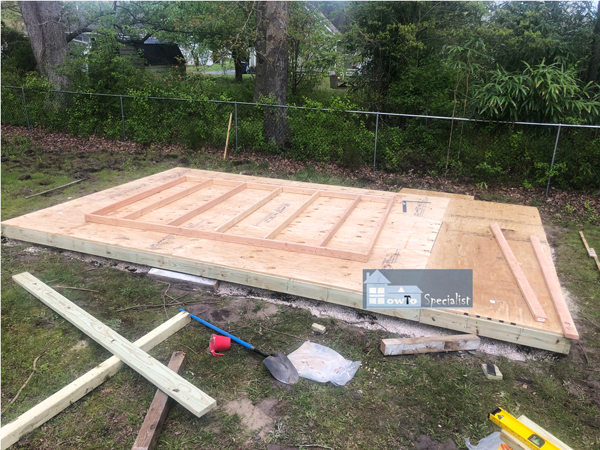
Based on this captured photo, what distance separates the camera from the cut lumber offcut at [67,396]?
2461mm

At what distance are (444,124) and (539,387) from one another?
6.76m

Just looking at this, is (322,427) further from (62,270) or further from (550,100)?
(550,100)

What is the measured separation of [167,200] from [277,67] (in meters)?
4.64

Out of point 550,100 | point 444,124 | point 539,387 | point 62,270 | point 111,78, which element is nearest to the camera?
point 539,387

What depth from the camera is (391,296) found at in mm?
3623

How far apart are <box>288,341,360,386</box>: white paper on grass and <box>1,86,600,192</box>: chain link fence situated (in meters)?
5.50

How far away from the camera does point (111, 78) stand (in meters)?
11.4

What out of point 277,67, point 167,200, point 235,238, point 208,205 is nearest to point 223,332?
point 235,238

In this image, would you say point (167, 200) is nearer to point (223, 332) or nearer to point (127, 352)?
point (223, 332)

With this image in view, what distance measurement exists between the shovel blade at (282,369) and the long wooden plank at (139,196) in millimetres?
3466

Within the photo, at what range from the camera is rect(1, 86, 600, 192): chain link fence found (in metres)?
7.34

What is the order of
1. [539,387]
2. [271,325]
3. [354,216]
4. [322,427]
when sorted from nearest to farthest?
[322,427], [539,387], [271,325], [354,216]

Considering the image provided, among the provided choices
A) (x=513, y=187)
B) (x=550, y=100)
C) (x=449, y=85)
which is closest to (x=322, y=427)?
(x=513, y=187)

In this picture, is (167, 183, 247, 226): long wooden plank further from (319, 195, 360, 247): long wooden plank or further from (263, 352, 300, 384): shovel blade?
(263, 352, 300, 384): shovel blade
